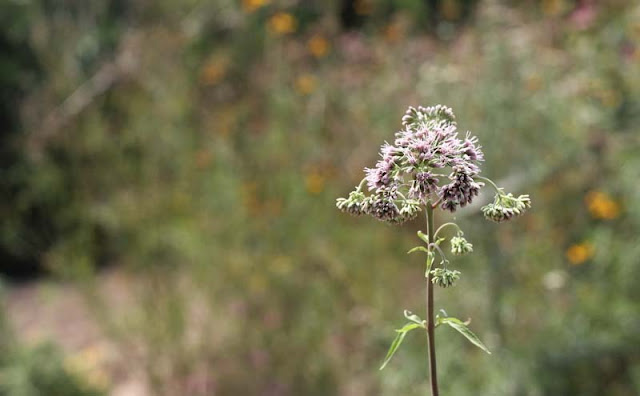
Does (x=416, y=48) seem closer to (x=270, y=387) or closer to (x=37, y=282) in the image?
(x=270, y=387)

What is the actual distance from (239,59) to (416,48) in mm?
2206

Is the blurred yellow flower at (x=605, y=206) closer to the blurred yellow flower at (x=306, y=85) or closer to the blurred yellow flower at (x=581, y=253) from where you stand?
the blurred yellow flower at (x=581, y=253)

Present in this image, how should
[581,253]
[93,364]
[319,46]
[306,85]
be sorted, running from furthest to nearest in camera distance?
[319,46] → [306,85] → [93,364] → [581,253]

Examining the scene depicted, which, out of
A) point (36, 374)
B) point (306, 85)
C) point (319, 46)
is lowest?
point (36, 374)

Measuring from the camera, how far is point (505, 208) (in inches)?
33.3

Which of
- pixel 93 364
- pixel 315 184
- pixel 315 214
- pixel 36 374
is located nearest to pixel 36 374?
pixel 36 374

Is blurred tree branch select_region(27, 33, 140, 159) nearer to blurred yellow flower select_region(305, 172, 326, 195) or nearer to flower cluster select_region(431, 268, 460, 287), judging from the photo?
blurred yellow flower select_region(305, 172, 326, 195)

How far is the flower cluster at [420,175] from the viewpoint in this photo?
81 cm

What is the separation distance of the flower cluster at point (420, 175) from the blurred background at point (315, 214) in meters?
1.88

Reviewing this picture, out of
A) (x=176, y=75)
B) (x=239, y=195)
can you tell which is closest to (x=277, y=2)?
(x=176, y=75)

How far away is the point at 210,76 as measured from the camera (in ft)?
19.1

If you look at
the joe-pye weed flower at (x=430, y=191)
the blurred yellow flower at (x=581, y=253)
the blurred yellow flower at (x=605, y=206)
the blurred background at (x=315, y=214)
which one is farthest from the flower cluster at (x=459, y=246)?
the blurred yellow flower at (x=605, y=206)

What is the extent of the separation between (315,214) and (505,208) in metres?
3.13

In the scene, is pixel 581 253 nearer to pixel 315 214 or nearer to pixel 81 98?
pixel 315 214
